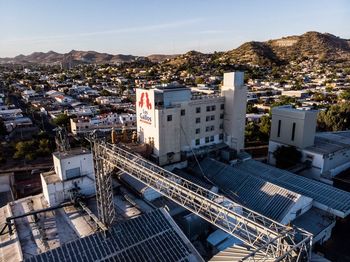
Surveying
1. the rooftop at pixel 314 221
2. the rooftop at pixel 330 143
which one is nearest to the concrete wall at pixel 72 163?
the rooftop at pixel 314 221

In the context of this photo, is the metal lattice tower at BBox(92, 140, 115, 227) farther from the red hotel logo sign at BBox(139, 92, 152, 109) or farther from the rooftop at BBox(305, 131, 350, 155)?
the rooftop at BBox(305, 131, 350, 155)

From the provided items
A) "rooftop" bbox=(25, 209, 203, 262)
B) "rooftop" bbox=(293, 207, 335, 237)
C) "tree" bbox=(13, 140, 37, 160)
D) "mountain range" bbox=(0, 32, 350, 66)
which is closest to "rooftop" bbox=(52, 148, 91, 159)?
"rooftop" bbox=(25, 209, 203, 262)

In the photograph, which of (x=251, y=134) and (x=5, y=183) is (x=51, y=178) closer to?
(x=5, y=183)

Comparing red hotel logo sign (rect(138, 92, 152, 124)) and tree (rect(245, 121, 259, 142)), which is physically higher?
red hotel logo sign (rect(138, 92, 152, 124))

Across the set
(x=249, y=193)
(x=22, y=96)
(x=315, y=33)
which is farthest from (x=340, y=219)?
(x=315, y=33)

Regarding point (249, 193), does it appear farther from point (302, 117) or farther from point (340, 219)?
point (302, 117)

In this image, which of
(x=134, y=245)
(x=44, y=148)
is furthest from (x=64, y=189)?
(x=44, y=148)
